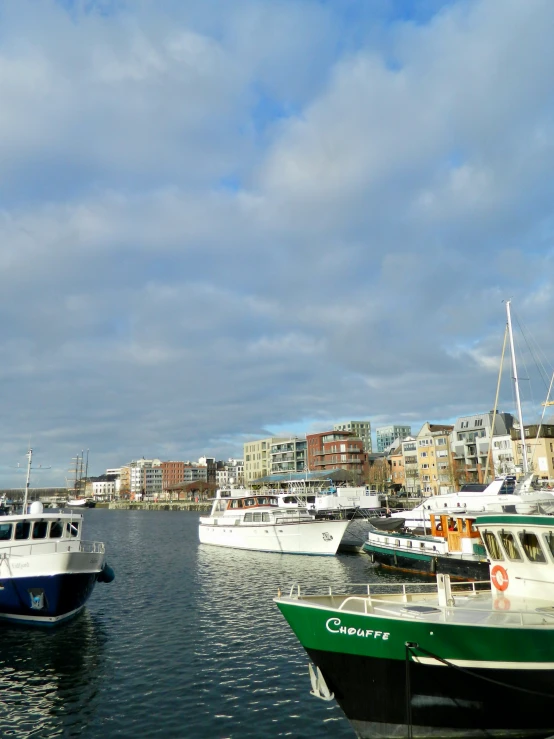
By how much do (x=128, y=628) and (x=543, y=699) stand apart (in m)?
19.1

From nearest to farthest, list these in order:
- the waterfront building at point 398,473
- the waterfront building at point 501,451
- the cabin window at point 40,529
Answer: the cabin window at point 40,529 < the waterfront building at point 501,451 < the waterfront building at point 398,473

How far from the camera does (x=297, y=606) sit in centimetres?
1396

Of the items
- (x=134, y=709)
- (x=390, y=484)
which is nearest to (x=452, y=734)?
(x=134, y=709)

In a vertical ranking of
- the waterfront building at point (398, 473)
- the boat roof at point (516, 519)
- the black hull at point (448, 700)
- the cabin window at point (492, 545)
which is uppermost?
the waterfront building at point (398, 473)

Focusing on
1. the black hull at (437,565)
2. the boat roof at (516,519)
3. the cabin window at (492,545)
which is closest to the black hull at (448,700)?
the boat roof at (516,519)

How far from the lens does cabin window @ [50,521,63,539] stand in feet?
89.9

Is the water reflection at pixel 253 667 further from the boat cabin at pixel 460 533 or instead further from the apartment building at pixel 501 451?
the apartment building at pixel 501 451

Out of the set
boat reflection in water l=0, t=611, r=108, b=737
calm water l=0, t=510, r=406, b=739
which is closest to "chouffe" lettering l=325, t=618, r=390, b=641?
calm water l=0, t=510, r=406, b=739

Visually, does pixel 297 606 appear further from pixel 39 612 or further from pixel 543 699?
pixel 39 612

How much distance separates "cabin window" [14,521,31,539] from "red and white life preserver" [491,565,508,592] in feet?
71.0

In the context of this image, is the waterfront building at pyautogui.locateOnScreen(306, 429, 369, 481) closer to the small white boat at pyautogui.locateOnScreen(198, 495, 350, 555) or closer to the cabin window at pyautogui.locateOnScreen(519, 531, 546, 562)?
the small white boat at pyautogui.locateOnScreen(198, 495, 350, 555)

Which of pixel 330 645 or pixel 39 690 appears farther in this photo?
pixel 39 690

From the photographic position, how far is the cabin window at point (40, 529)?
26.9 meters

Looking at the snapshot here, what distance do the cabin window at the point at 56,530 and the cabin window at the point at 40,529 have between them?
335 mm
